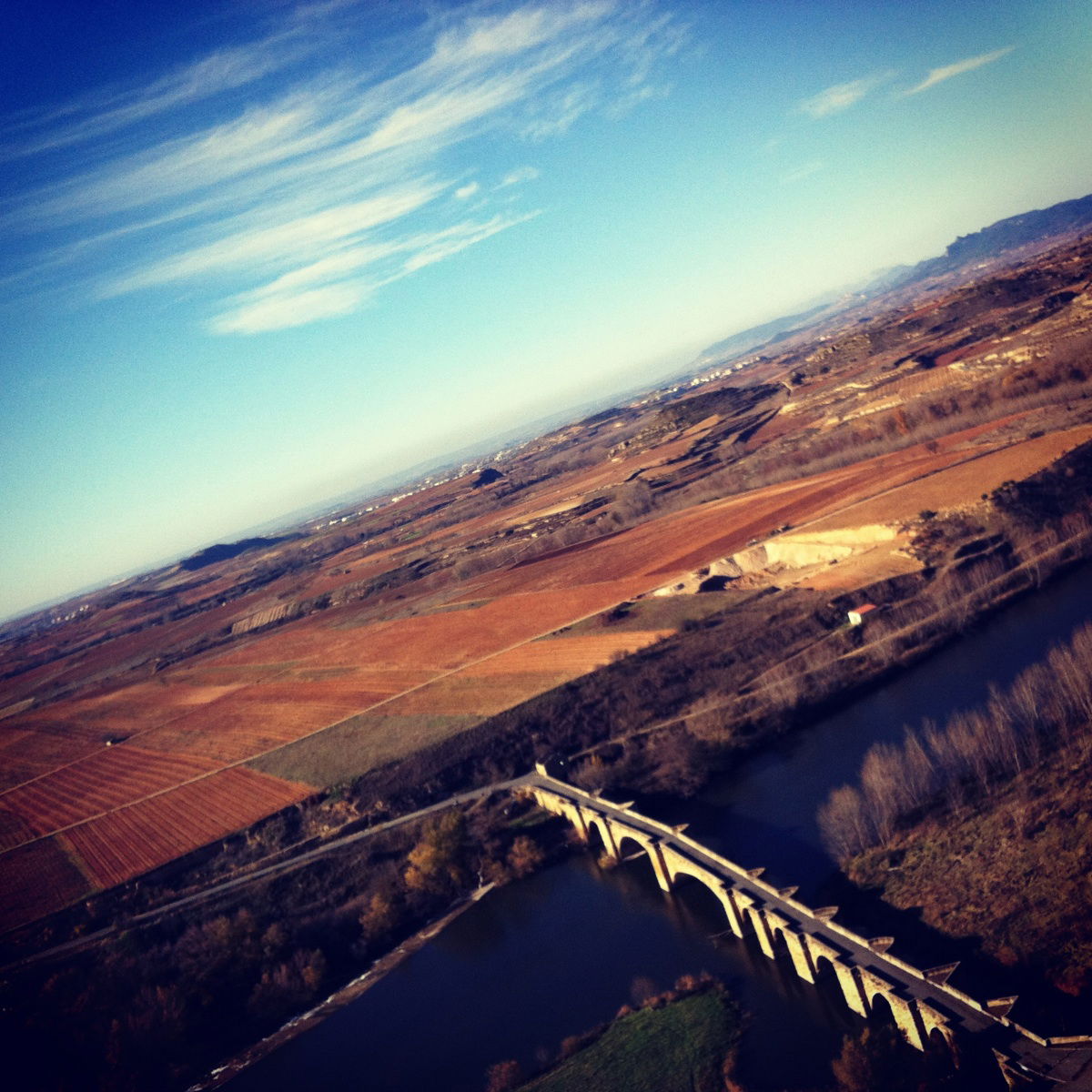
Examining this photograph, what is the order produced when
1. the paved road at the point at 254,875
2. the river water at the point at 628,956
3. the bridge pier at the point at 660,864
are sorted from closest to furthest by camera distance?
the river water at the point at 628,956
the bridge pier at the point at 660,864
the paved road at the point at 254,875

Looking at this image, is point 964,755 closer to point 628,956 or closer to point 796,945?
point 796,945

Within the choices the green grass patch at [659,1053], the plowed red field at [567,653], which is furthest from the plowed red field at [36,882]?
the green grass patch at [659,1053]

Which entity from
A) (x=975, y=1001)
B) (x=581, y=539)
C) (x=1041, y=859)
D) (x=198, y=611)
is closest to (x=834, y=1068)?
(x=975, y=1001)

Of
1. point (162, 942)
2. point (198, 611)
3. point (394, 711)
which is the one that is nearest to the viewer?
point (162, 942)

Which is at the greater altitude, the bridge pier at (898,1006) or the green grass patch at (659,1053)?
the bridge pier at (898,1006)

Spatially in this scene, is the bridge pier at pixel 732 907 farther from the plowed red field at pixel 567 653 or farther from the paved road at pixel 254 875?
the plowed red field at pixel 567 653

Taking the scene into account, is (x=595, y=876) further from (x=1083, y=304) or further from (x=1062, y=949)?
(x=1083, y=304)
